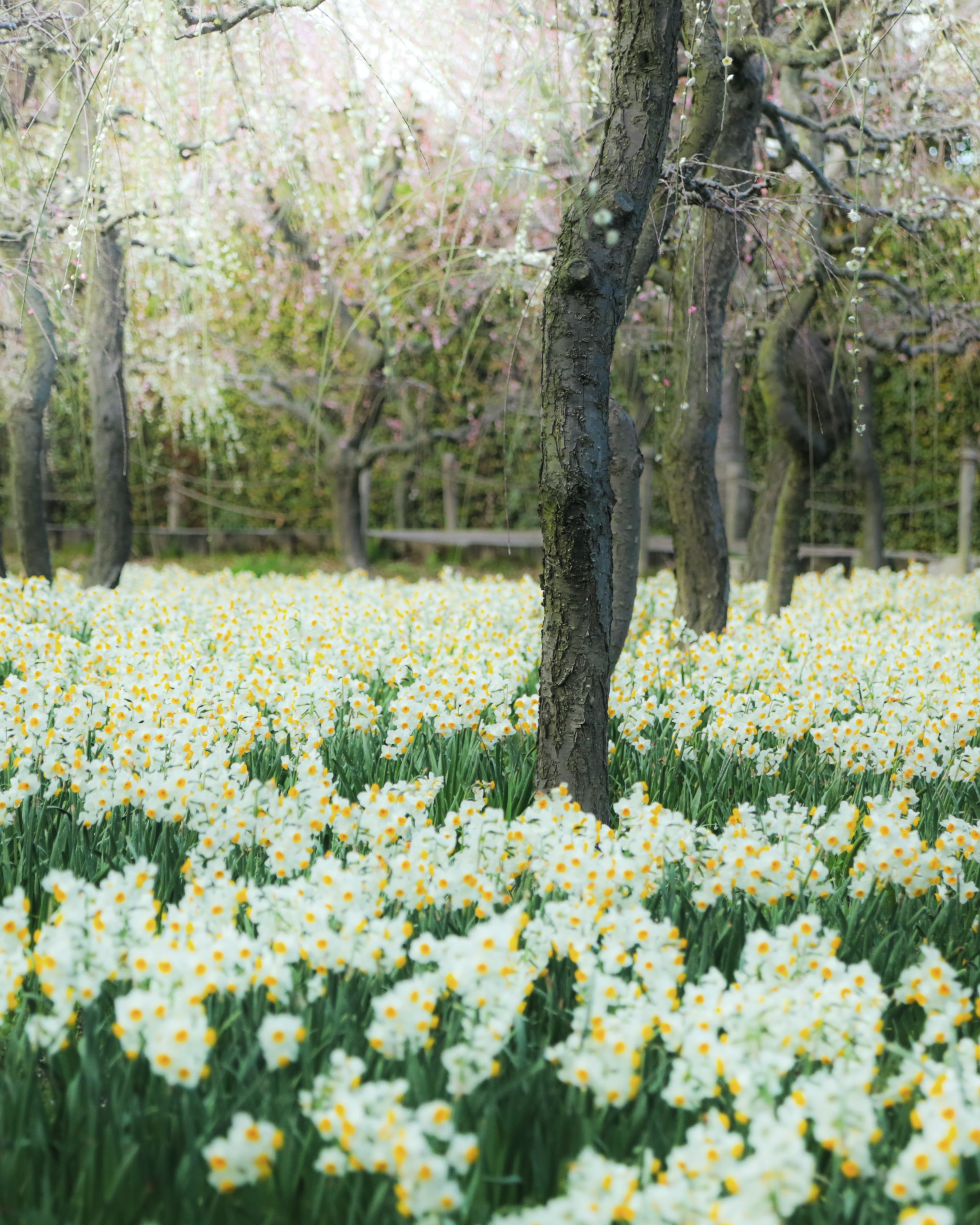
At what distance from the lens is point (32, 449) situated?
713cm

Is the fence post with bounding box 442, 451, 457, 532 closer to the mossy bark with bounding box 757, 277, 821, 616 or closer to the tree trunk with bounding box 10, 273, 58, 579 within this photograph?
the mossy bark with bounding box 757, 277, 821, 616

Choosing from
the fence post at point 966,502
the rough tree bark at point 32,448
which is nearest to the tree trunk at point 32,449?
the rough tree bark at point 32,448

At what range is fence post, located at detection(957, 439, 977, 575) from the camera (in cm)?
1080

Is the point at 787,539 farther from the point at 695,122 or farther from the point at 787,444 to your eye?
the point at 695,122

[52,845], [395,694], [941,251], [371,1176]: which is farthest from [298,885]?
[941,251]

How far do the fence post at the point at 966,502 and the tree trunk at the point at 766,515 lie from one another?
230cm

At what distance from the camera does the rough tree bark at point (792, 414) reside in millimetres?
6844

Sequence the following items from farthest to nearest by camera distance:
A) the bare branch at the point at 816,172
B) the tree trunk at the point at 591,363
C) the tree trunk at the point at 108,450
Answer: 1. the tree trunk at the point at 108,450
2. the bare branch at the point at 816,172
3. the tree trunk at the point at 591,363

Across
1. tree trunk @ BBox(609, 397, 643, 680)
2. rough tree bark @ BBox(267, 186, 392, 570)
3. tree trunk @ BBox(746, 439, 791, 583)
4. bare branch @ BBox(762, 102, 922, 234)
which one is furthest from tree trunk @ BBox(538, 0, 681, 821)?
rough tree bark @ BBox(267, 186, 392, 570)

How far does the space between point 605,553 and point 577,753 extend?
56 centimetres

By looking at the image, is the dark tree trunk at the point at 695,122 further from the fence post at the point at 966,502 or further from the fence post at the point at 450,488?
the fence post at the point at 450,488

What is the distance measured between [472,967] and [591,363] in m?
1.67

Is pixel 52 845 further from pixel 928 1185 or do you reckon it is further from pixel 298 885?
pixel 928 1185

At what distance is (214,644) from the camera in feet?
17.2
